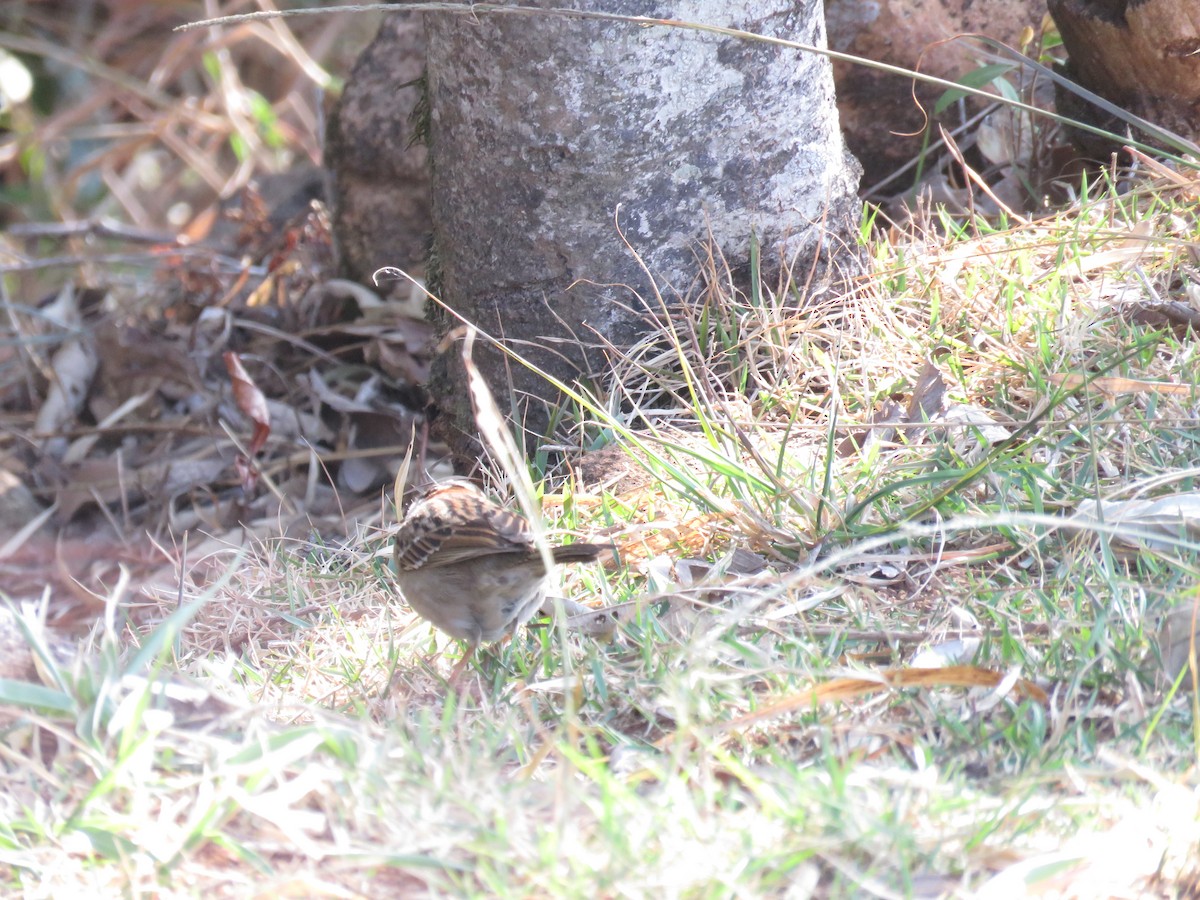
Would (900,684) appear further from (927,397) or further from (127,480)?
(127,480)

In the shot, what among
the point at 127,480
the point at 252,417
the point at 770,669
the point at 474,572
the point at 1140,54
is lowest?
the point at 127,480

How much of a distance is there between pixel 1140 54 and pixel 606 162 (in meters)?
1.93

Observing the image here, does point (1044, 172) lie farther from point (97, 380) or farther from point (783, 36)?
point (97, 380)

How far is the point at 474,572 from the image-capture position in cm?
276

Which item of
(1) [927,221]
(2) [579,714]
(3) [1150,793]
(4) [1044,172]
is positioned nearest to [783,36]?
(1) [927,221]

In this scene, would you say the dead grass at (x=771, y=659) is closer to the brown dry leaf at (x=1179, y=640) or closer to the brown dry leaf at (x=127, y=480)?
the brown dry leaf at (x=1179, y=640)

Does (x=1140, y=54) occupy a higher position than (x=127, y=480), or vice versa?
(x=1140, y=54)

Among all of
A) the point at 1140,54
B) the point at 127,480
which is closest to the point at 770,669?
the point at 1140,54

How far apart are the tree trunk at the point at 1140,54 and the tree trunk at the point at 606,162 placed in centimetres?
104

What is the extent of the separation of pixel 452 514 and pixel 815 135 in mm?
1730

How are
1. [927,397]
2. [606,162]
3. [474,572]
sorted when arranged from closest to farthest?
1. [474,572]
2. [927,397]
3. [606,162]

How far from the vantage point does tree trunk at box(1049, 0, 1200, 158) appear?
399cm

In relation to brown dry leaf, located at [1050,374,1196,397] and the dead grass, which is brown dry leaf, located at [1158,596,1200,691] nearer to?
the dead grass

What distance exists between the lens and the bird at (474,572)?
2.74 metres
